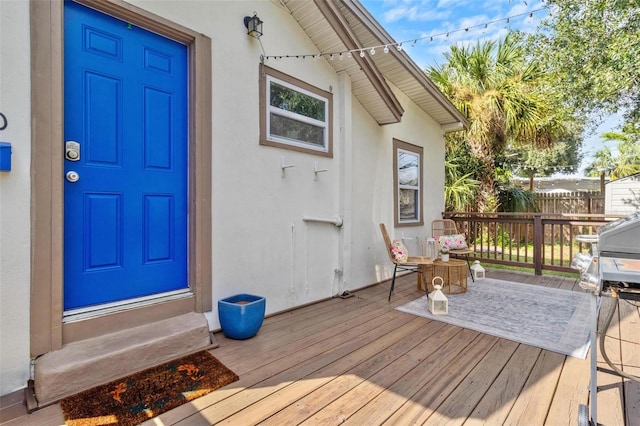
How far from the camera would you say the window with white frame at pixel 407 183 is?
4906mm

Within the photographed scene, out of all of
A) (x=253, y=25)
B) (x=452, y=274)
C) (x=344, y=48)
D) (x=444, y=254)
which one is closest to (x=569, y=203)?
(x=444, y=254)

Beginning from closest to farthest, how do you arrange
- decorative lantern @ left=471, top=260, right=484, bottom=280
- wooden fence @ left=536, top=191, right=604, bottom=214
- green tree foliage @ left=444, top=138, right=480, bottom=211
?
decorative lantern @ left=471, top=260, right=484, bottom=280 → green tree foliage @ left=444, top=138, right=480, bottom=211 → wooden fence @ left=536, top=191, right=604, bottom=214

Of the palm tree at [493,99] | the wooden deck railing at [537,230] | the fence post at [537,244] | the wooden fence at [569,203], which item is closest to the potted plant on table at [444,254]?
the wooden deck railing at [537,230]

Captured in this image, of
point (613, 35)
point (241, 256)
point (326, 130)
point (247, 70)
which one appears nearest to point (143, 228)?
point (241, 256)

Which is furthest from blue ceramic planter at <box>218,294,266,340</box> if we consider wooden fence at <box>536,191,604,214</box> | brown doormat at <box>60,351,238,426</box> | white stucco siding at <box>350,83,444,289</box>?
wooden fence at <box>536,191,604,214</box>

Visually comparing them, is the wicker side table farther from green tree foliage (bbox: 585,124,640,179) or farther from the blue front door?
green tree foliage (bbox: 585,124,640,179)

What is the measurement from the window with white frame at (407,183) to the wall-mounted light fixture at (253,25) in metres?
2.71

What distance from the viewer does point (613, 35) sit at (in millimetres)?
4871

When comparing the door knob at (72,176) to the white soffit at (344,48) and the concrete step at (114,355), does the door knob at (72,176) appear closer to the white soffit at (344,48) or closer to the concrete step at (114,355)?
the concrete step at (114,355)

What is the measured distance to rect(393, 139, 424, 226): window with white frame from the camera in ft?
16.1

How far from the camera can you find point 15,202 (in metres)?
1.75

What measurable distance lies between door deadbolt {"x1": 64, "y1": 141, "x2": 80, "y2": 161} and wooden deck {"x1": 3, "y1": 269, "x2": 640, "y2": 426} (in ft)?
4.66

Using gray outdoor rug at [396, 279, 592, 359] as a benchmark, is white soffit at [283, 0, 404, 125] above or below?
above

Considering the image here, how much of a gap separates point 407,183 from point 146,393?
4462 mm
